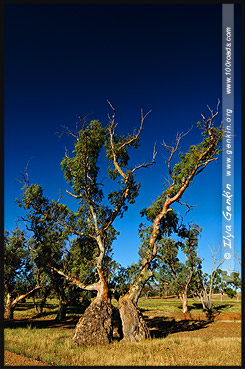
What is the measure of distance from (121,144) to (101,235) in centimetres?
697

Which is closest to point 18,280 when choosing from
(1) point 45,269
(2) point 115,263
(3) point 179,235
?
(1) point 45,269

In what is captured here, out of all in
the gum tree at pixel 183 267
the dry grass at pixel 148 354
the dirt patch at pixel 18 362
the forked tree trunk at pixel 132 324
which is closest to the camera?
the dirt patch at pixel 18 362

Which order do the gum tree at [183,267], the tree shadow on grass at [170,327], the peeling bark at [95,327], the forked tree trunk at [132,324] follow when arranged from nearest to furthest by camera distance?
the peeling bark at [95,327] → the forked tree trunk at [132,324] → the tree shadow on grass at [170,327] → the gum tree at [183,267]

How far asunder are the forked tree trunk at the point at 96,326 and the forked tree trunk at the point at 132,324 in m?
0.82

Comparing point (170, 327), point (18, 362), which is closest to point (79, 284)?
point (18, 362)

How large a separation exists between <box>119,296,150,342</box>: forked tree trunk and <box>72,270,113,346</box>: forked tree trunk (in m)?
0.82

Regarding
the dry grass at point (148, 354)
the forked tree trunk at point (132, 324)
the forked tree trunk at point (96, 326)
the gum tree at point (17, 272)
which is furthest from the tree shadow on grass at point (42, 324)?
the dry grass at point (148, 354)

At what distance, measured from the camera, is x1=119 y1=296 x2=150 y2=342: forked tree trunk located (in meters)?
14.6

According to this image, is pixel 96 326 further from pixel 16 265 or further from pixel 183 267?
pixel 183 267

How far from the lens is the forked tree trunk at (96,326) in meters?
14.0

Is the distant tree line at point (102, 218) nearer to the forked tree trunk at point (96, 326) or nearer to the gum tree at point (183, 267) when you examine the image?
the forked tree trunk at point (96, 326)

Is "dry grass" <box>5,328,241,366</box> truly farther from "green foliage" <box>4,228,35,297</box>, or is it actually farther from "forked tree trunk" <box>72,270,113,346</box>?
"green foliage" <box>4,228,35,297</box>

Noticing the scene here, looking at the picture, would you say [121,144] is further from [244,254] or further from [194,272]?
[194,272]

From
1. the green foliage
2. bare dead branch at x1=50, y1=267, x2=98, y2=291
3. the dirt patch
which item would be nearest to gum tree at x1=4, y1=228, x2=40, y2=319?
the green foliage
